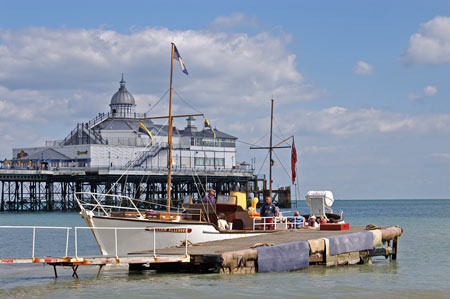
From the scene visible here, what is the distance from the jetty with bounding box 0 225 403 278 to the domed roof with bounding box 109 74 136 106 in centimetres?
8496

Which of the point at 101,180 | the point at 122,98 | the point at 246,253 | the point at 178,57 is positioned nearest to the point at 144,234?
the point at 246,253

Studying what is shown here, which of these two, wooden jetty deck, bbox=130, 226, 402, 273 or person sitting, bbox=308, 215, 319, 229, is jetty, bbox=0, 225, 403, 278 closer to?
wooden jetty deck, bbox=130, 226, 402, 273

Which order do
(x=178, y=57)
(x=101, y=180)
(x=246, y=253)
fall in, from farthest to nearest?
1. (x=101, y=180)
2. (x=178, y=57)
3. (x=246, y=253)

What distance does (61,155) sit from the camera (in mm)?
104750

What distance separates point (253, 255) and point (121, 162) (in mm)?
78340

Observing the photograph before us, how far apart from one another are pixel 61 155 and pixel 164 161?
1492cm

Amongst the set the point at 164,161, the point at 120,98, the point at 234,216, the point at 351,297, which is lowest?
the point at 351,297

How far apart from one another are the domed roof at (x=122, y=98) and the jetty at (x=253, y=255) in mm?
84957

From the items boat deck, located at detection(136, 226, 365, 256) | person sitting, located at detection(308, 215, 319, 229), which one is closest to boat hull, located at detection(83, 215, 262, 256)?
boat deck, located at detection(136, 226, 365, 256)

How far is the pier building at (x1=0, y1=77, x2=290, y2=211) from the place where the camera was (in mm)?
95375

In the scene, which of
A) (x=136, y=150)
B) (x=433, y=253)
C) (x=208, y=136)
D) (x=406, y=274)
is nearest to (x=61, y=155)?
(x=136, y=150)

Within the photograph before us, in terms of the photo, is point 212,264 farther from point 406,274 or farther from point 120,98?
point 120,98

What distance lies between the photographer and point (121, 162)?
10188 centimetres

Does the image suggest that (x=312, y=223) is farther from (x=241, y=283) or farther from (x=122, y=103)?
(x=122, y=103)
